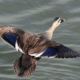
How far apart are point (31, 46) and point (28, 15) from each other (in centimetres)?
367

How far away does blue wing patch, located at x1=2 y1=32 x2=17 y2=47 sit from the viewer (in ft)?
20.7

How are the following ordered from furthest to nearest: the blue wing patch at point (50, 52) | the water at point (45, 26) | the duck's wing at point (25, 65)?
1. the water at point (45, 26)
2. the duck's wing at point (25, 65)
3. the blue wing patch at point (50, 52)

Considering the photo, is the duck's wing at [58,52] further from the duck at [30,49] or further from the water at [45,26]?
the water at [45,26]

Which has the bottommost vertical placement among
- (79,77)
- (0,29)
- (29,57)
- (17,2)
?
(79,77)

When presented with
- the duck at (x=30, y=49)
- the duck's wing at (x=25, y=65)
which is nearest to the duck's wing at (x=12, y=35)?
the duck at (x=30, y=49)

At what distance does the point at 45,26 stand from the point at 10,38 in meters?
3.23

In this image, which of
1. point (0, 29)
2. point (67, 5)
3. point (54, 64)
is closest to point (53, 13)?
point (67, 5)

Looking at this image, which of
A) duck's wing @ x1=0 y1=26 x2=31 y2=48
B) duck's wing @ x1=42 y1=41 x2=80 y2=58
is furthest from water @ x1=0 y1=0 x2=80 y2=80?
duck's wing @ x1=42 y1=41 x2=80 y2=58

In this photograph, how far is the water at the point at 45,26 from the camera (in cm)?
785

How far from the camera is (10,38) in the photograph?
6391mm

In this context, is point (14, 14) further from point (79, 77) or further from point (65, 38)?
point (79, 77)

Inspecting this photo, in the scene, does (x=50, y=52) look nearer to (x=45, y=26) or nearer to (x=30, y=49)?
(x=30, y=49)

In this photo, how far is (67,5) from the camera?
10.4 meters

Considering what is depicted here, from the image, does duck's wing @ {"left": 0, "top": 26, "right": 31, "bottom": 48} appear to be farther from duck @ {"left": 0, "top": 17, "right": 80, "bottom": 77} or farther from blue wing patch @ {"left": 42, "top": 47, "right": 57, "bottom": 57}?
blue wing patch @ {"left": 42, "top": 47, "right": 57, "bottom": 57}
